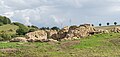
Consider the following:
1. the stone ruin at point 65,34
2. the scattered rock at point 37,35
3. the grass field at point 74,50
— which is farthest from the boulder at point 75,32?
the grass field at point 74,50

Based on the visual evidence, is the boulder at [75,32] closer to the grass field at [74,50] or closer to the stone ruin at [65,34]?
the stone ruin at [65,34]

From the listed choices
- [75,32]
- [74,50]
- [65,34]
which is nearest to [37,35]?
[65,34]

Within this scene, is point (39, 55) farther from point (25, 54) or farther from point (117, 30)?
point (117, 30)

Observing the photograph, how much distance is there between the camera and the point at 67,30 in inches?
2662

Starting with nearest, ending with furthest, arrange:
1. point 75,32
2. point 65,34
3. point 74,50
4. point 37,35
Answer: point 74,50, point 75,32, point 65,34, point 37,35

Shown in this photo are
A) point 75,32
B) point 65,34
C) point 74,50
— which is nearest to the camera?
point 74,50

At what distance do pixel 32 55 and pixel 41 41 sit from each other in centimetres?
1676

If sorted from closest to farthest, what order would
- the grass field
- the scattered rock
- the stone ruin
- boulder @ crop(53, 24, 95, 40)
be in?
the grass field, the stone ruin, boulder @ crop(53, 24, 95, 40), the scattered rock

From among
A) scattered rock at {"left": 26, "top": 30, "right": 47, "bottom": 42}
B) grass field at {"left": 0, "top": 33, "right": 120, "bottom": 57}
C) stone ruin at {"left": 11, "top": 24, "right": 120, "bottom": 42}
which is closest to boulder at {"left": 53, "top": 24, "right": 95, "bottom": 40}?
stone ruin at {"left": 11, "top": 24, "right": 120, "bottom": 42}

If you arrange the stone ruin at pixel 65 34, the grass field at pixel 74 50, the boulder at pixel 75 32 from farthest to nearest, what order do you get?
the boulder at pixel 75 32 → the stone ruin at pixel 65 34 → the grass field at pixel 74 50

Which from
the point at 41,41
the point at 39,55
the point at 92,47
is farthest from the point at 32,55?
the point at 41,41

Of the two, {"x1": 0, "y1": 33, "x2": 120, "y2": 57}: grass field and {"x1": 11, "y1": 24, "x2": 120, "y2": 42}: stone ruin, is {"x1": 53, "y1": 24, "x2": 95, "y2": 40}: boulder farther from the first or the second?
{"x1": 0, "y1": 33, "x2": 120, "y2": 57}: grass field

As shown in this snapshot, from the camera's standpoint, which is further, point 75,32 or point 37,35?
point 37,35

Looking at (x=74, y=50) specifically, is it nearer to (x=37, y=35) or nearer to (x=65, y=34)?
(x=65, y=34)
